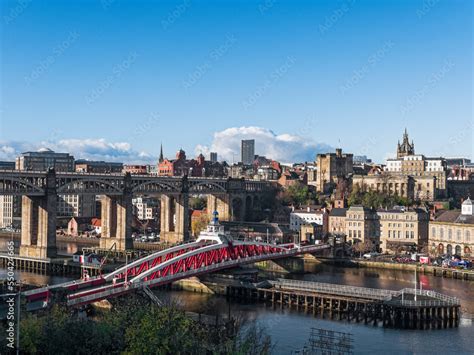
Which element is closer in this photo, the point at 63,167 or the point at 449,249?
the point at 449,249

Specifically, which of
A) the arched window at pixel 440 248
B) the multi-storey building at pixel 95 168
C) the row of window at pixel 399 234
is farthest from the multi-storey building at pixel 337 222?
the multi-storey building at pixel 95 168

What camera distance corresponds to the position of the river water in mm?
28719

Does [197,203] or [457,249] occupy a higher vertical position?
[197,203]

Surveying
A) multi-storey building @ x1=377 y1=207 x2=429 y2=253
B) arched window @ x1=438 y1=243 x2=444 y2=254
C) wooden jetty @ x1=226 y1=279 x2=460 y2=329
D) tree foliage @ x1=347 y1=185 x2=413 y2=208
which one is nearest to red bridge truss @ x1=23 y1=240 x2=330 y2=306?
wooden jetty @ x1=226 y1=279 x2=460 y2=329

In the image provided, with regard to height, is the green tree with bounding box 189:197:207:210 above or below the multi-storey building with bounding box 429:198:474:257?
above

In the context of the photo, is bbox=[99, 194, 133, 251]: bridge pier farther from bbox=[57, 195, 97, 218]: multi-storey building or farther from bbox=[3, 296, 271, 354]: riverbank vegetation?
bbox=[3, 296, 271, 354]: riverbank vegetation

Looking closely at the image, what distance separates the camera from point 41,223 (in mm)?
52906

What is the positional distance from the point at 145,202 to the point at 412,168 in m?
35.7

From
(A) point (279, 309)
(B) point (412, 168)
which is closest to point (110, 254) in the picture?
(A) point (279, 309)

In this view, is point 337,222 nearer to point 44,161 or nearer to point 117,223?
point 117,223

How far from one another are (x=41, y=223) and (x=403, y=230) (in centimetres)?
2957

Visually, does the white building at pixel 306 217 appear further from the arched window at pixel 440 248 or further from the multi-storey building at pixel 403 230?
the arched window at pixel 440 248

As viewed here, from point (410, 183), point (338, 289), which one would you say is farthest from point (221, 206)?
point (338, 289)

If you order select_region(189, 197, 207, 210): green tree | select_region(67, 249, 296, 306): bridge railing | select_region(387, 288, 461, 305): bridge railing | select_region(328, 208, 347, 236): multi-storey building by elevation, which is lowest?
select_region(387, 288, 461, 305): bridge railing
